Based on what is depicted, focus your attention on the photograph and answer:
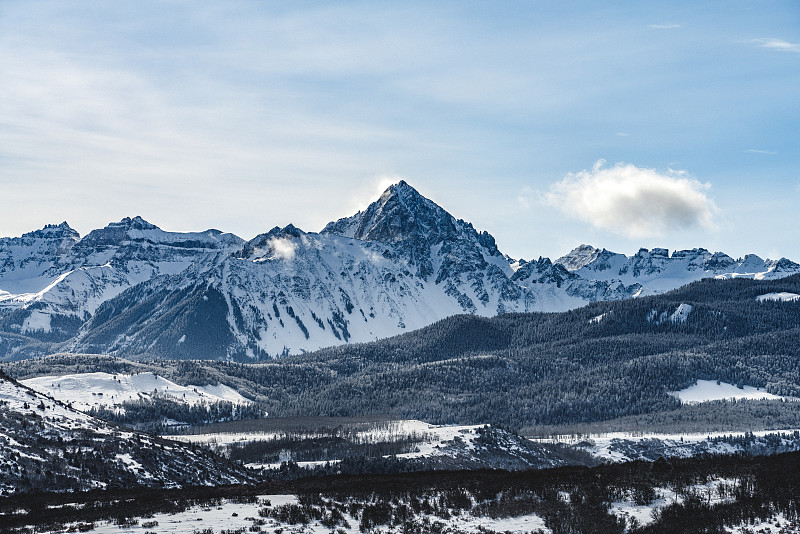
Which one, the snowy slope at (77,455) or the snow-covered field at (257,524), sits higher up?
the snowy slope at (77,455)

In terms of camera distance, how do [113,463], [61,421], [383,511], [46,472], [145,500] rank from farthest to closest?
[61,421] < [113,463] < [46,472] < [145,500] < [383,511]

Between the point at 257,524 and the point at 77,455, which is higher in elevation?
the point at 77,455

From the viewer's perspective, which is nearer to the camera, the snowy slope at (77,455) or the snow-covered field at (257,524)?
the snow-covered field at (257,524)

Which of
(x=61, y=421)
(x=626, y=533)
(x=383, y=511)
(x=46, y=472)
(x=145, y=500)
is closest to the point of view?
(x=626, y=533)

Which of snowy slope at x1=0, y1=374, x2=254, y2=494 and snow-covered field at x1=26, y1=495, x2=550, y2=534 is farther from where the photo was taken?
snowy slope at x1=0, y1=374, x2=254, y2=494

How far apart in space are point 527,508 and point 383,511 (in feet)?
36.1

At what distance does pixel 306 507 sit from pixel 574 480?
23561mm

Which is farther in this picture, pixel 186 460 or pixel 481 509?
pixel 186 460

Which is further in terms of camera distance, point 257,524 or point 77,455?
point 77,455

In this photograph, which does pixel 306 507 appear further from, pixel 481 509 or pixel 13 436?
pixel 13 436

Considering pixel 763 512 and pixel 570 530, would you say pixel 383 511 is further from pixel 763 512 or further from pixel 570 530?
pixel 763 512

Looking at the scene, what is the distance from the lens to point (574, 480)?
3307 inches

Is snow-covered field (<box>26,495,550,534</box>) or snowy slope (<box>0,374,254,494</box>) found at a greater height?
snowy slope (<box>0,374,254,494</box>)

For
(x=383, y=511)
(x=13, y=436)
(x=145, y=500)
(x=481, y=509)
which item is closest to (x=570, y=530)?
(x=481, y=509)
